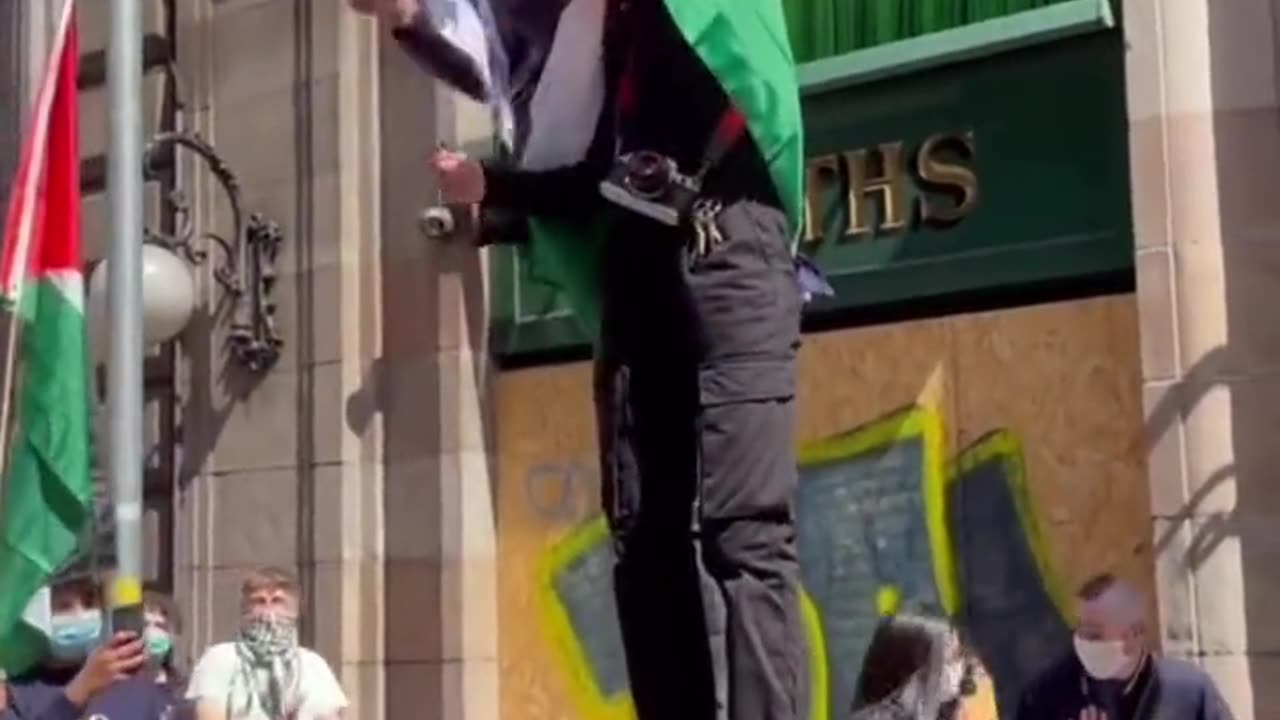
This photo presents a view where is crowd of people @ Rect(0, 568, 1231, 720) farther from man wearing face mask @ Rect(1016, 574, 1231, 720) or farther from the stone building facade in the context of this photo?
the stone building facade

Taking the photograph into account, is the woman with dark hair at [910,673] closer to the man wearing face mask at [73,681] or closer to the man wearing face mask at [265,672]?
the man wearing face mask at [73,681]

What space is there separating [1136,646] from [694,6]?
3.68 meters

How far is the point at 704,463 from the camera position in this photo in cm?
324

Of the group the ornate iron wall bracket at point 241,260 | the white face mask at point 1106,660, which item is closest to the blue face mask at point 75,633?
the white face mask at point 1106,660

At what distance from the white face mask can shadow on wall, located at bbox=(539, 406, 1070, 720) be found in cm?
195

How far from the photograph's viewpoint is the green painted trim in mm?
8645

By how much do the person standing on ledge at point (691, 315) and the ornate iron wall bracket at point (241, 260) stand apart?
8042 millimetres

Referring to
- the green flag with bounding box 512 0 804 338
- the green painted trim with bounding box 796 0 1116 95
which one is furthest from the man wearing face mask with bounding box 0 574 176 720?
the green painted trim with bounding box 796 0 1116 95

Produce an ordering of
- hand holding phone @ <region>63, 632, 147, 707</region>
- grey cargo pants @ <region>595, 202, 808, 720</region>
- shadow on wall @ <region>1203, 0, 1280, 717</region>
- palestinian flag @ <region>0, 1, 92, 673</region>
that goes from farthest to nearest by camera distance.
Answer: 1. shadow on wall @ <region>1203, 0, 1280, 717</region>
2. palestinian flag @ <region>0, 1, 92, 673</region>
3. hand holding phone @ <region>63, 632, 147, 707</region>
4. grey cargo pants @ <region>595, 202, 808, 720</region>

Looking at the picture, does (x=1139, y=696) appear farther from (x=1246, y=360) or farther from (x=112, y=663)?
(x=112, y=663)

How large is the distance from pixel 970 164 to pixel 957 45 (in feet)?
1.61

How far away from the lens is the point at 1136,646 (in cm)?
643

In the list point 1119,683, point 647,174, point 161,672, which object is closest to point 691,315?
point 647,174

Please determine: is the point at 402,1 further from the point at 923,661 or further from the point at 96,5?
the point at 96,5
